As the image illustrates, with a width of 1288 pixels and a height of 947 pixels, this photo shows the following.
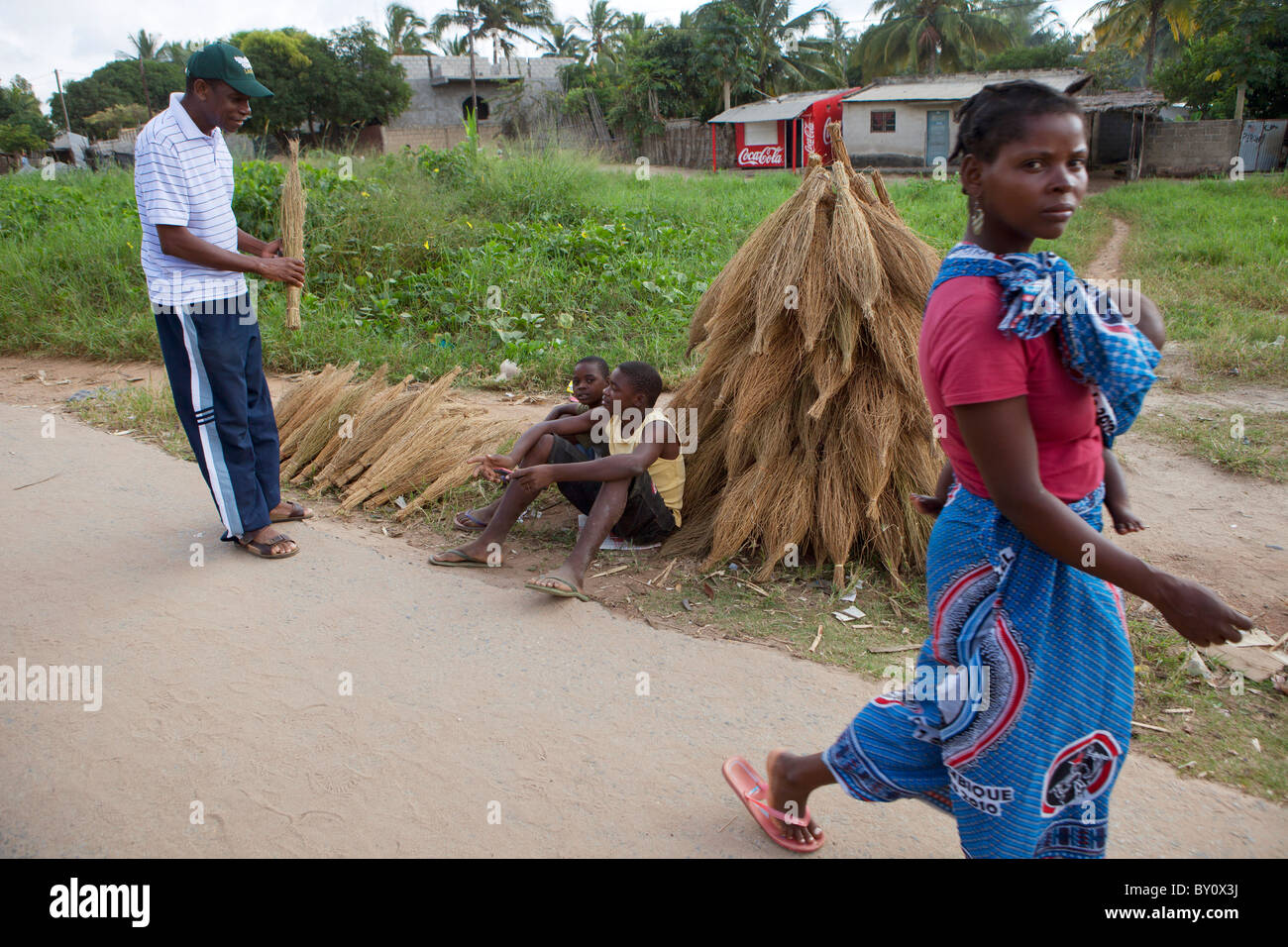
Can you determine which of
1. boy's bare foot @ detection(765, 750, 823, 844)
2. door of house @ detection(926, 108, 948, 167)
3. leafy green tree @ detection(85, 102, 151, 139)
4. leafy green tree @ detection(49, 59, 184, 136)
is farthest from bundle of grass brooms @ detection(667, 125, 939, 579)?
leafy green tree @ detection(49, 59, 184, 136)

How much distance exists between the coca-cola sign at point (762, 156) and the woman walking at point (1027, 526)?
25033mm

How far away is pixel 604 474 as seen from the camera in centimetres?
348

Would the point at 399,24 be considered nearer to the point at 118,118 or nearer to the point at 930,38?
the point at 118,118

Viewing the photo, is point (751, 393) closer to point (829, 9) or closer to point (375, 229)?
point (375, 229)

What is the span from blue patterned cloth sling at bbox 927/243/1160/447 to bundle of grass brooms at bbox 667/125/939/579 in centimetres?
181

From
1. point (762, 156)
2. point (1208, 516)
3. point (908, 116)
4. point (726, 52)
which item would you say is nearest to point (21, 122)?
point (726, 52)

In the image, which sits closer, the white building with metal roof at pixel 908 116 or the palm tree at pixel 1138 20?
the white building with metal roof at pixel 908 116

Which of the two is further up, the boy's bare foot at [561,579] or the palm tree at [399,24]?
the palm tree at [399,24]

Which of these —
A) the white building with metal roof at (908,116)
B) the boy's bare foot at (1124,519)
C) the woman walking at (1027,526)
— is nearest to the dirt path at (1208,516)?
the boy's bare foot at (1124,519)

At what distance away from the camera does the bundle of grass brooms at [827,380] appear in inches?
134

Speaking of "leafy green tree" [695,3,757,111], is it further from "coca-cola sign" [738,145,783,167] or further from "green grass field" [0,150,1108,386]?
"green grass field" [0,150,1108,386]

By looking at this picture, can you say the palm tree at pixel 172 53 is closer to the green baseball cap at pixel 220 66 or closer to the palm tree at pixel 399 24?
the palm tree at pixel 399 24

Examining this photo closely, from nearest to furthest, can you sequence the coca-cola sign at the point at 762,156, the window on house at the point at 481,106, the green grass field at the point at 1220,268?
the green grass field at the point at 1220,268
the coca-cola sign at the point at 762,156
the window on house at the point at 481,106

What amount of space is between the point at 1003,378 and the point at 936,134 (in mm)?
24980
